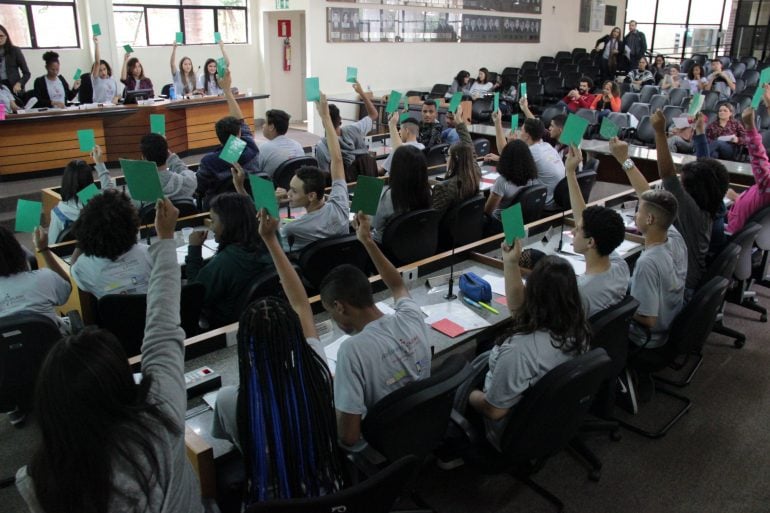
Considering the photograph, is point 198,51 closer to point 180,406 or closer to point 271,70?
point 271,70

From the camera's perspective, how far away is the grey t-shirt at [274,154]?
18.2ft

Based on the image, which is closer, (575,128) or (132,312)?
(132,312)

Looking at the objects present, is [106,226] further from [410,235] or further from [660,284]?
[660,284]

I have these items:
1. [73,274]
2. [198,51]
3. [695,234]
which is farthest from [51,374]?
[198,51]

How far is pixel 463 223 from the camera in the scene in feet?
14.2

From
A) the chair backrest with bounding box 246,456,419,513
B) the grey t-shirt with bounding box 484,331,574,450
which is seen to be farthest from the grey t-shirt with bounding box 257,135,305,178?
the chair backrest with bounding box 246,456,419,513

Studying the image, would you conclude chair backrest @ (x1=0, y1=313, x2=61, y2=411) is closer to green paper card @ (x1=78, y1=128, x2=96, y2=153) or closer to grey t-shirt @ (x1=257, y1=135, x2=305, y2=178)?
green paper card @ (x1=78, y1=128, x2=96, y2=153)

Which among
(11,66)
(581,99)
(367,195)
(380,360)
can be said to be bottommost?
(380,360)

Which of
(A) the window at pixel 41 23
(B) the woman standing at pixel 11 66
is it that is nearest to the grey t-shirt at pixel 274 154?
(B) the woman standing at pixel 11 66

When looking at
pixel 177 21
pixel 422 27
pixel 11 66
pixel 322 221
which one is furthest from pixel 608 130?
pixel 422 27

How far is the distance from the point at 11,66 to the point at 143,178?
6.08 metres

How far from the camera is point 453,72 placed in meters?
12.7

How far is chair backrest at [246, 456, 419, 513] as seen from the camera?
1.39m

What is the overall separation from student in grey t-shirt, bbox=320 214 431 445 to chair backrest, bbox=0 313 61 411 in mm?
1301
